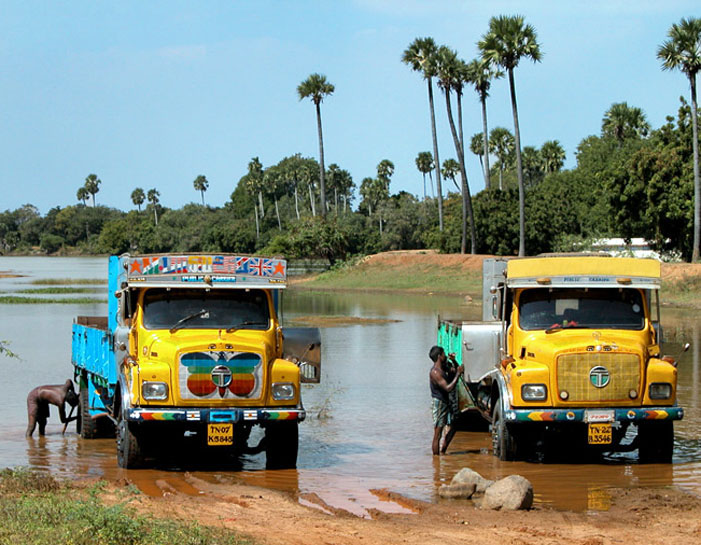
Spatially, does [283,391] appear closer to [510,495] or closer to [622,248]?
[510,495]

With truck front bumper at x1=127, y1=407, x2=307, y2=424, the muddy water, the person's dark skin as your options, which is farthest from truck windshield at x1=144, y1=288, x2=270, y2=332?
the person's dark skin

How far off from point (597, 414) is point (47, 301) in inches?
2091

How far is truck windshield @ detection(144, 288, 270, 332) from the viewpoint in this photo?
13.4 m

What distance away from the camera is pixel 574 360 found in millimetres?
13250

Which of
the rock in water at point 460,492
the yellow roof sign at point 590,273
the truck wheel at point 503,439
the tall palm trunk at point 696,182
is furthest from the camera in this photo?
the tall palm trunk at point 696,182

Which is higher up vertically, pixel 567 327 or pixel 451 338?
pixel 567 327

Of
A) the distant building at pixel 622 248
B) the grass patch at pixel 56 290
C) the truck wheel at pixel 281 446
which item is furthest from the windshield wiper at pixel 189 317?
the grass patch at pixel 56 290

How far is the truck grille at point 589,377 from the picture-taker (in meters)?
13.3

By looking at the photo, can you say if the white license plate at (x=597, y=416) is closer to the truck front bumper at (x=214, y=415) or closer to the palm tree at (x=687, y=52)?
the truck front bumper at (x=214, y=415)

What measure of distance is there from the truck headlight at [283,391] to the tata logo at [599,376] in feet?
12.5

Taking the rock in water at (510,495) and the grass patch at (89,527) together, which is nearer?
the grass patch at (89,527)

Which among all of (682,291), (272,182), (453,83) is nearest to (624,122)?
(453,83)

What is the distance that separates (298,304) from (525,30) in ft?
81.8

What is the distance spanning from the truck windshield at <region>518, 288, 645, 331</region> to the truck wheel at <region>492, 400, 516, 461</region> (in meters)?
1.26
